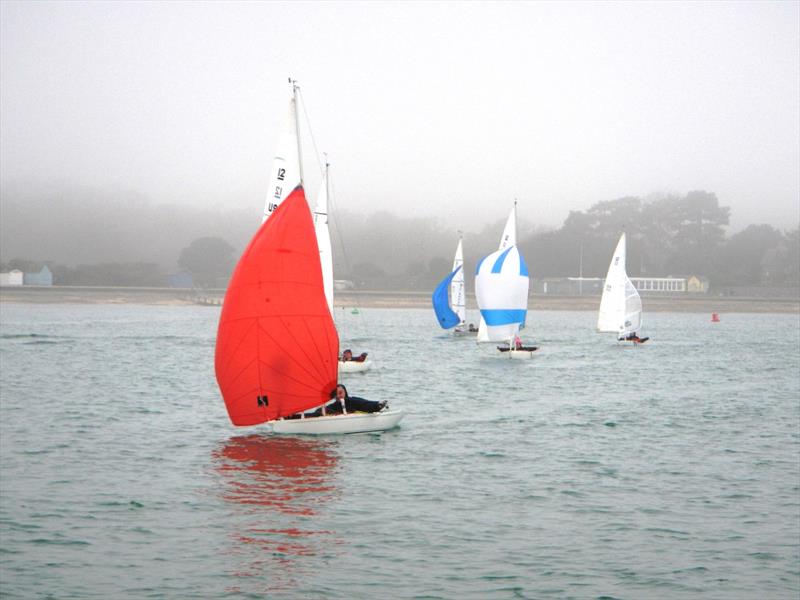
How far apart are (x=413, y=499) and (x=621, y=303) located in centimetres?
5909

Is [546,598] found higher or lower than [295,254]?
lower

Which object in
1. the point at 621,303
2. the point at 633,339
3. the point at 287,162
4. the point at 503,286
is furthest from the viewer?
the point at 621,303

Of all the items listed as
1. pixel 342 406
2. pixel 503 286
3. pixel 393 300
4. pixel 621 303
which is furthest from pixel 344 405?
pixel 393 300

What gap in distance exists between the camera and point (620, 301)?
251ft

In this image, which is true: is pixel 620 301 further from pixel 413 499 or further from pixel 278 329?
pixel 413 499

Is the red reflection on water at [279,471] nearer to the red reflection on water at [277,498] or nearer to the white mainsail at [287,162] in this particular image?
the red reflection on water at [277,498]

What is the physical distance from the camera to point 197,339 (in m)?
81.5

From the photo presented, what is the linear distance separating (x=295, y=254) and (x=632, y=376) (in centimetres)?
2990

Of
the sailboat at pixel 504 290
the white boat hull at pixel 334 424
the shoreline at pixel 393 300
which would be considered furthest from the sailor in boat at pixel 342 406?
the shoreline at pixel 393 300

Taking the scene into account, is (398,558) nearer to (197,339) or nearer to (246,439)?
(246,439)

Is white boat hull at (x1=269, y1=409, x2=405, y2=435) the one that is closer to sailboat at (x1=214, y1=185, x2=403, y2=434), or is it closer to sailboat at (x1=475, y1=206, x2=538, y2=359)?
sailboat at (x1=214, y1=185, x2=403, y2=434)

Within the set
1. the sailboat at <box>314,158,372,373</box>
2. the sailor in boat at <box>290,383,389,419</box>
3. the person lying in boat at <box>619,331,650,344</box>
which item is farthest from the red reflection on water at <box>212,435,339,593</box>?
the person lying in boat at <box>619,331,650,344</box>

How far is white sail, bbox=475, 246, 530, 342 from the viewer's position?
56219 millimetres

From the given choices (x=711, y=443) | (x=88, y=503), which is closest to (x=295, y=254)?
(x=88, y=503)
